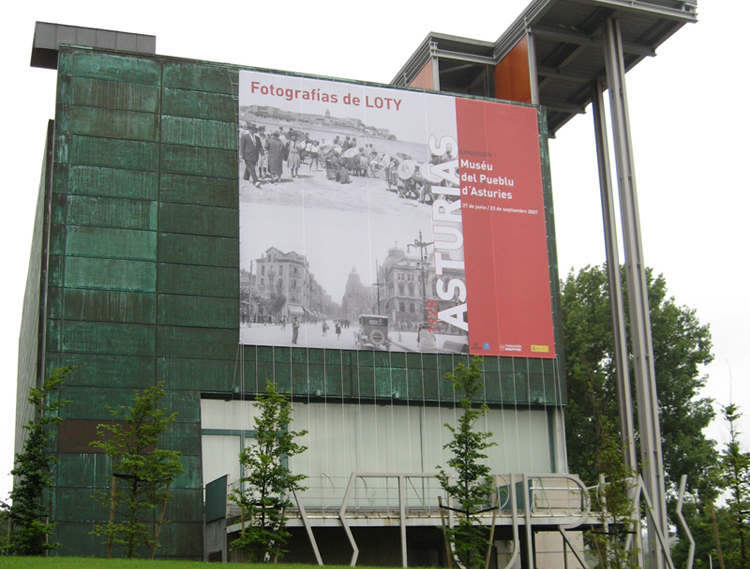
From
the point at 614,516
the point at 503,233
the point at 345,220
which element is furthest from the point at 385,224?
the point at 614,516

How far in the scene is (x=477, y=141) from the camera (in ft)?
146

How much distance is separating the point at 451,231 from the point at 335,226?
17.0 feet

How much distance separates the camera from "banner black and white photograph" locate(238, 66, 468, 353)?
40031mm

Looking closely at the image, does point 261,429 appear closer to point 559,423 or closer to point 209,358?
point 209,358

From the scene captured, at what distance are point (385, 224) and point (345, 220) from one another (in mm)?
1758

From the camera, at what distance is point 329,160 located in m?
42.0

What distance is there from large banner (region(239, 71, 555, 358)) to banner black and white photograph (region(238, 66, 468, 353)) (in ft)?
0.17

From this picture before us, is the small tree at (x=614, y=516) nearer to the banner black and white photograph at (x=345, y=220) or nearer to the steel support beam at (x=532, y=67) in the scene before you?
the banner black and white photograph at (x=345, y=220)

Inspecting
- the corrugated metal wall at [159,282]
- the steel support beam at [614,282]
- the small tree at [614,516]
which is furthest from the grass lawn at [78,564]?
the steel support beam at [614,282]

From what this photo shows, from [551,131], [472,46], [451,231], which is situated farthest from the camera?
[551,131]

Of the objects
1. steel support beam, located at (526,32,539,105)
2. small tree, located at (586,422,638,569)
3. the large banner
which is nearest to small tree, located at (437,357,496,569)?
small tree, located at (586,422,638,569)

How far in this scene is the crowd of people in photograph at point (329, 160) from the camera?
4116 cm

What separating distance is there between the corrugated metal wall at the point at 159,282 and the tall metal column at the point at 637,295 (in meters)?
5.59

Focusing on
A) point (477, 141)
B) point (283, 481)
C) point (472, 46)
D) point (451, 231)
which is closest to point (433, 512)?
point (283, 481)
